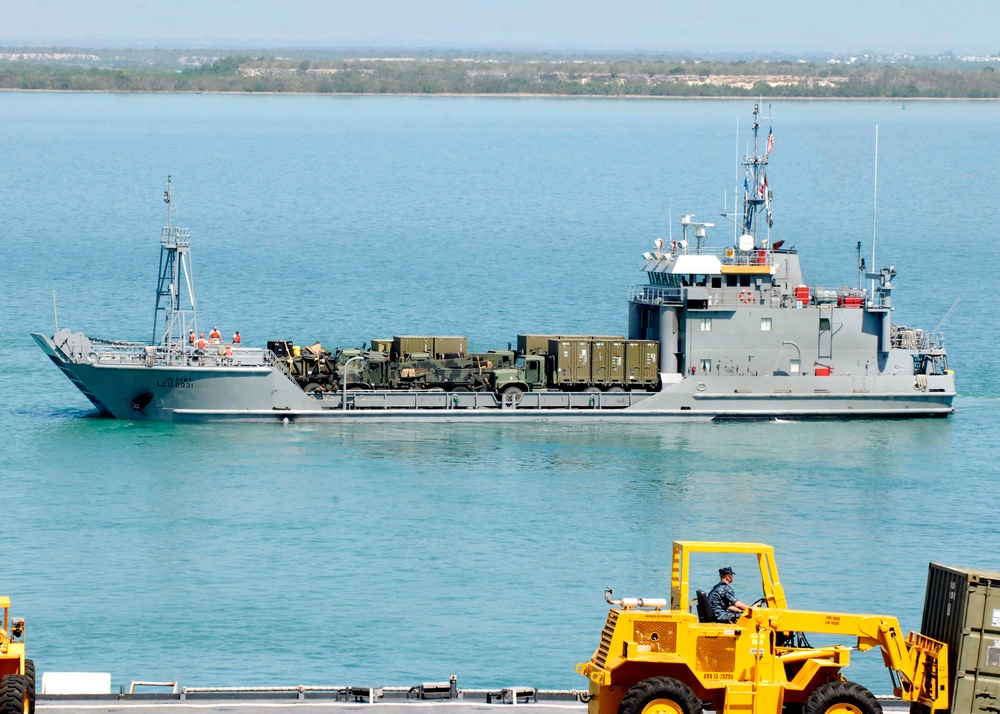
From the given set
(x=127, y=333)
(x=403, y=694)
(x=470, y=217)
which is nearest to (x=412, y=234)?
(x=470, y=217)

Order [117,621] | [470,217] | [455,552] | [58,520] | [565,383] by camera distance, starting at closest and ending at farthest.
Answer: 1. [117,621]
2. [455,552]
3. [58,520]
4. [565,383]
5. [470,217]

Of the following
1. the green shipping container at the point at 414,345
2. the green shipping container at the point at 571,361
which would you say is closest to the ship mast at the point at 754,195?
the green shipping container at the point at 571,361

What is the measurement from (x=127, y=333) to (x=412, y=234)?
36420mm

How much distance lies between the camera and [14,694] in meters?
19.9

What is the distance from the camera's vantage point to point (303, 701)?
24.4m

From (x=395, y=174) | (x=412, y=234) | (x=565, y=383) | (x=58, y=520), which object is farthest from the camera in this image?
(x=395, y=174)

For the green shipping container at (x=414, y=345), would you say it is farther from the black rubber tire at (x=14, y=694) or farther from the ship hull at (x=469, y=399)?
the black rubber tire at (x=14, y=694)

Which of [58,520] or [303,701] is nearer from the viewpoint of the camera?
[303,701]

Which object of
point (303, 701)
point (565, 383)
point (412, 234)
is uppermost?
point (412, 234)

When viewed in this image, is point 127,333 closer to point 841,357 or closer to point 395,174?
point 841,357

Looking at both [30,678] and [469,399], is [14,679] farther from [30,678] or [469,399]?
[469,399]

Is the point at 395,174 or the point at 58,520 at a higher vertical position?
the point at 395,174

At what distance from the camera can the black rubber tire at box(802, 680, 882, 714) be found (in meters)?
20.3

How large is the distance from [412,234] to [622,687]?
81.0m
